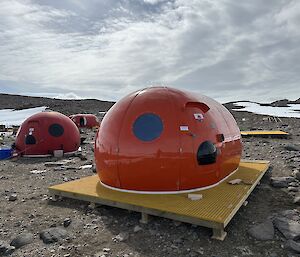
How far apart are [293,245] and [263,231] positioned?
0.59 meters

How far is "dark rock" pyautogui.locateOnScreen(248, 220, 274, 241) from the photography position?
520 centimetres

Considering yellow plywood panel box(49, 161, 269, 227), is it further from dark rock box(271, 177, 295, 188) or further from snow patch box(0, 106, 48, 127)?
snow patch box(0, 106, 48, 127)

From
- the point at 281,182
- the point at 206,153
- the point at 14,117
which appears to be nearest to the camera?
the point at 206,153

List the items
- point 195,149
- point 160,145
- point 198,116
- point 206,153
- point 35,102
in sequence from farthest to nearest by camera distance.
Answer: point 35,102, point 198,116, point 206,153, point 195,149, point 160,145

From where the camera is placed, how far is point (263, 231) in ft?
17.5

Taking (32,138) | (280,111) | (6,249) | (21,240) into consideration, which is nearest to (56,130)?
(32,138)

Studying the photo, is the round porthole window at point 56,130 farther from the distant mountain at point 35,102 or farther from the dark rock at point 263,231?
the distant mountain at point 35,102

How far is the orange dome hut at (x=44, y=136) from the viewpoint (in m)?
13.7

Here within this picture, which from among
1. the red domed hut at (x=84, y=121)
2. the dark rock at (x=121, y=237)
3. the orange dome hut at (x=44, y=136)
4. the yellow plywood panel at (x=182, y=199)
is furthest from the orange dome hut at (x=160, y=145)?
the red domed hut at (x=84, y=121)

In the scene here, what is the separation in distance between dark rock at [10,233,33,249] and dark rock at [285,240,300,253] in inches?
164

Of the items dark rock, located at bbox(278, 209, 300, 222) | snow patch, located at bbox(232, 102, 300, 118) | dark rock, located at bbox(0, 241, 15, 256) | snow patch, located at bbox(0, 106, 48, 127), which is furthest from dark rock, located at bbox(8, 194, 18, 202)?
snow patch, located at bbox(232, 102, 300, 118)

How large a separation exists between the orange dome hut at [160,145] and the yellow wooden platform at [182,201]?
0.82ft

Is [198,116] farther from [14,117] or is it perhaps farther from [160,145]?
[14,117]

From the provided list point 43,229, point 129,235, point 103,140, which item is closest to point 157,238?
point 129,235
